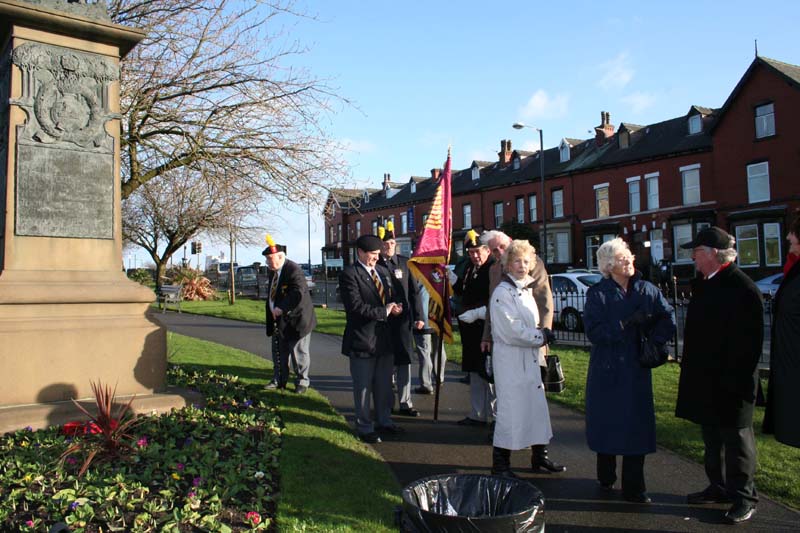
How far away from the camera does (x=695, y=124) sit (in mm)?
37188

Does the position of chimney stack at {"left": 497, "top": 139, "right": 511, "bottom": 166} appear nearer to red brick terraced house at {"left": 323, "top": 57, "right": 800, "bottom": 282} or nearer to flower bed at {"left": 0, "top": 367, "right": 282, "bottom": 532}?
red brick terraced house at {"left": 323, "top": 57, "right": 800, "bottom": 282}

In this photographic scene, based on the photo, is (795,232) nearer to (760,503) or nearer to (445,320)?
(760,503)

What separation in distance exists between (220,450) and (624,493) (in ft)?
10.4

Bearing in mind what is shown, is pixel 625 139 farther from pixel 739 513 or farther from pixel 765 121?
pixel 739 513

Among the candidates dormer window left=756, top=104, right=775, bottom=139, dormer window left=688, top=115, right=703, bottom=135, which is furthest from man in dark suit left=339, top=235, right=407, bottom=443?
dormer window left=688, top=115, right=703, bottom=135

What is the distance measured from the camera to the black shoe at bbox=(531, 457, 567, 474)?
5.43m

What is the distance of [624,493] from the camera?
4.77 m

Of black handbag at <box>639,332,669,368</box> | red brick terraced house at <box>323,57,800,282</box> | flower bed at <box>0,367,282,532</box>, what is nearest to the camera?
flower bed at <box>0,367,282,532</box>

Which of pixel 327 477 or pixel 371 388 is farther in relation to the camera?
pixel 371 388

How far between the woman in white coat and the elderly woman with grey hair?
422mm

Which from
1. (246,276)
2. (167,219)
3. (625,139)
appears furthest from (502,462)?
(246,276)

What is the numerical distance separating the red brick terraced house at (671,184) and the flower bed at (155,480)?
16.8 m

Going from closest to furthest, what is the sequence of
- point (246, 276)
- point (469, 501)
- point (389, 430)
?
point (469, 501) → point (389, 430) → point (246, 276)

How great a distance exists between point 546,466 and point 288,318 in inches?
163
